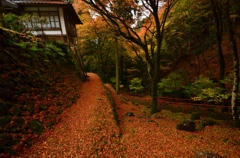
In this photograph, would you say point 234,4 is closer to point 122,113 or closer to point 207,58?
point 207,58

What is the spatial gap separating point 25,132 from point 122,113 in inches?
247

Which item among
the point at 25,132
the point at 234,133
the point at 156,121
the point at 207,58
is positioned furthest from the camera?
the point at 207,58

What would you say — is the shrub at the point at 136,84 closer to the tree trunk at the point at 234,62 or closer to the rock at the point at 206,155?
the tree trunk at the point at 234,62

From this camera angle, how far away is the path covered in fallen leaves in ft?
14.1

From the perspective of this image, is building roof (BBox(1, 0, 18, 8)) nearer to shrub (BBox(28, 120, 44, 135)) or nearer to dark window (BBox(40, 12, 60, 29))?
dark window (BBox(40, 12, 60, 29))

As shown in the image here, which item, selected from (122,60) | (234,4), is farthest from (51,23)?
(234,4)

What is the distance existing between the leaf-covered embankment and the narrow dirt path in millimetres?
350

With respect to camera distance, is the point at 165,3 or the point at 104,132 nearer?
the point at 104,132

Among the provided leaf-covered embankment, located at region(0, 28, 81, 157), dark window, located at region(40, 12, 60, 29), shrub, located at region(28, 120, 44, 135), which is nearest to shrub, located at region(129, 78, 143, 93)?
leaf-covered embankment, located at region(0, 28, 81, 157)

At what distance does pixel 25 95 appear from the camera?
499 cm

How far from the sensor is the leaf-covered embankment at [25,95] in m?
3.85

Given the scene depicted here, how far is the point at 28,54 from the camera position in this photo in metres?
6.64

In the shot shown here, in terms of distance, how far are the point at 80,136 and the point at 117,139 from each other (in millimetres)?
1639

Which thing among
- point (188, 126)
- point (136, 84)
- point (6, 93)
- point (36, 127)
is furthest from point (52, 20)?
point (188, 126)
